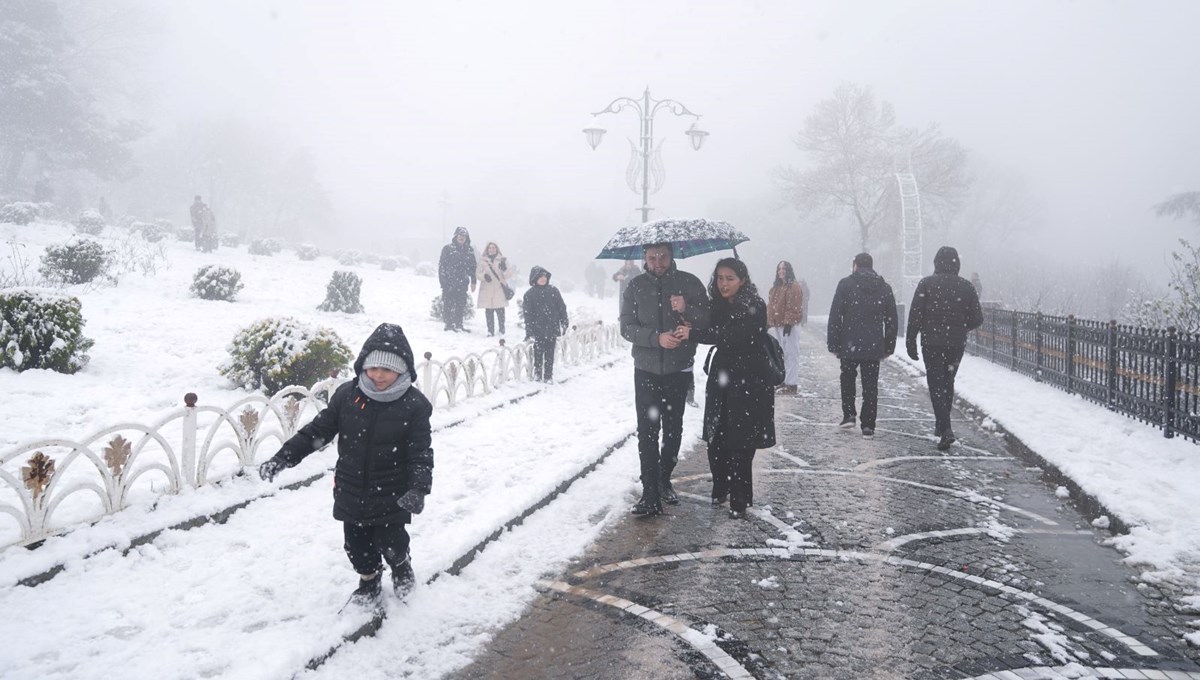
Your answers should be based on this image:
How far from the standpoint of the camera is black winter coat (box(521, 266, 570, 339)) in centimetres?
1177

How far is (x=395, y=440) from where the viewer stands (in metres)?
3.65

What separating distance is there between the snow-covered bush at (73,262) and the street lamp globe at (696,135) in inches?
551

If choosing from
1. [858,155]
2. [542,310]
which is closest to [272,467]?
[542,310]

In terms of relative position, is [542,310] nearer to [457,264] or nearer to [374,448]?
[457,264]

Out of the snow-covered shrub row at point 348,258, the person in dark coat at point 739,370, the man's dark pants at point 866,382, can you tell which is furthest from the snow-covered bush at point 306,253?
the person in dark coat at point 739,370

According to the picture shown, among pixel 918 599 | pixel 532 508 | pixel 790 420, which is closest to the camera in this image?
pixel 918 599

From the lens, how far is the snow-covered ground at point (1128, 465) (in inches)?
180

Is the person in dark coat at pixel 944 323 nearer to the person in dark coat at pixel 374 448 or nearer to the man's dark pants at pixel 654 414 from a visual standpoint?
the man's dark pants at pixel 654 414

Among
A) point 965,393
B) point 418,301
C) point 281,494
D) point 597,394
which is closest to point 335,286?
point 418,301

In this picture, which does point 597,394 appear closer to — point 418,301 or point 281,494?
point 281,494

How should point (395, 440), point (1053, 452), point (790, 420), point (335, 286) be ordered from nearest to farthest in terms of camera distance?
point (395, 440)
point (1053, 452)
point (790, 420)
point (335, 286)

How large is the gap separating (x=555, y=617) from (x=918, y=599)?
1998 mm

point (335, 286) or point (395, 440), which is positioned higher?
point (335, 286)

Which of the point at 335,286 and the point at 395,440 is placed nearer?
the point at 395,440
